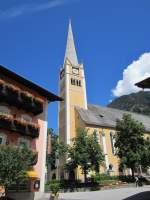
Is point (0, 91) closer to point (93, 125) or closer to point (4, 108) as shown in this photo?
point (4, 108)

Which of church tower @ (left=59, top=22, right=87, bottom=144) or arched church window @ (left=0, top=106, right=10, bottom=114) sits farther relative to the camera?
church tower @ (left=59, top=22, right=87, bottom=144)

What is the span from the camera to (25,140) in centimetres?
2952

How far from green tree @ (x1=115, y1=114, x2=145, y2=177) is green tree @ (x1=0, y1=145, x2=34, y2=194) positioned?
74.4 ft

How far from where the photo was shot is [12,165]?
2211 centimetres

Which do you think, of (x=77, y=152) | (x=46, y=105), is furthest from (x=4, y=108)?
(x=77, y=152)

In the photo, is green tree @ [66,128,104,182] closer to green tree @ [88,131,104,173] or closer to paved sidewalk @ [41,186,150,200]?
green tree @ [88,131,104,173]

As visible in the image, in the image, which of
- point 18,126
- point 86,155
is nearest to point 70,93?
point 86,155

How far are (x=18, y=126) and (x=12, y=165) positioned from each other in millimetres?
6458

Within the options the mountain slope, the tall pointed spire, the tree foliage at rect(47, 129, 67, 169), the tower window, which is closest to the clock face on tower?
the tall pointed spire

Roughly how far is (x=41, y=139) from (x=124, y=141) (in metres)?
17.7

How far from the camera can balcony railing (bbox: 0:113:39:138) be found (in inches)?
1049

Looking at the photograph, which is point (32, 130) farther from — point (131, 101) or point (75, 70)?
point (131, 101)

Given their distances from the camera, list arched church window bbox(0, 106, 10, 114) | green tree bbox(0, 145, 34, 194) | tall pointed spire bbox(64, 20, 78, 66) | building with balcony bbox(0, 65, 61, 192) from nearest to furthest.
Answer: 1. green tree bbox(0, 145, 34, 194)
2. building with balcony bbox(0, 65, 61, 192)
3. arched church window bbox(0, 106, 10, 114)
4. tall pointed spire bbox(64, 20, 78, 66)

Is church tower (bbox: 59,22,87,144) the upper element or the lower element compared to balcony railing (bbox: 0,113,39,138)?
upper
